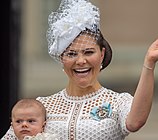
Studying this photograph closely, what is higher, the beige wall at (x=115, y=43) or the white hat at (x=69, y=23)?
the white hat at (x=69, y=23)

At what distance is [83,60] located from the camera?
302 centimetres

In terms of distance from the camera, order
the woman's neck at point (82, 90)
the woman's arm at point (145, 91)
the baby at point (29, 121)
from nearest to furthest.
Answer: the woman's arm at point (145, 91)
the baby at point (29, 121)
the woman's neck at point (82, 90)

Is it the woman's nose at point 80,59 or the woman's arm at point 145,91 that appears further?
the woman's nose at point 80,59

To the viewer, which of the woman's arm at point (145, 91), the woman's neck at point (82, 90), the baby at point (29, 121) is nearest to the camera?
the woman's arm at point (145, 91)

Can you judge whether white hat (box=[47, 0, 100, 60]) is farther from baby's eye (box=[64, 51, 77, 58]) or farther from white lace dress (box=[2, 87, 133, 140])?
white lace dress (box=[2, 87, 133, 140])

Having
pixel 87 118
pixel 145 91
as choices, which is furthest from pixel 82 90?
pixel 145 91

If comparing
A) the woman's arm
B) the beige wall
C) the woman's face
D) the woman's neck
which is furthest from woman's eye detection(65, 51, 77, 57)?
the beige wall

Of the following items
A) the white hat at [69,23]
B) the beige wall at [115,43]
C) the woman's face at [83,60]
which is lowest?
the beige wall at [115,43]

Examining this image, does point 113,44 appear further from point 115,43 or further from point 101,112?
point 101,112

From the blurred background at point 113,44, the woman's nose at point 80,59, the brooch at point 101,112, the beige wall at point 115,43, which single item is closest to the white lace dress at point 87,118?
the brooch at point 101,112

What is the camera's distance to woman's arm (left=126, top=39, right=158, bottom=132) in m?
2.77

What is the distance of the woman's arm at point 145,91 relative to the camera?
277cm

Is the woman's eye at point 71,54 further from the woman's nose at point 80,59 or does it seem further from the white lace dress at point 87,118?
the white lace dress at point 87,118

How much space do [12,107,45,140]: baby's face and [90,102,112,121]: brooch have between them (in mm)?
188
